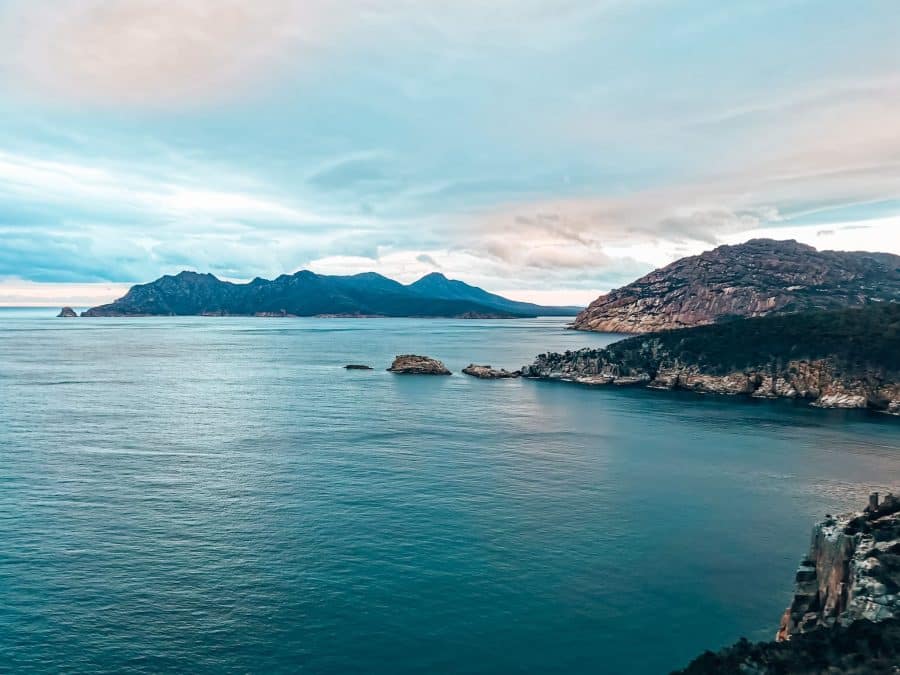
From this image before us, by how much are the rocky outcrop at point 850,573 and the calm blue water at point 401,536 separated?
6016mm

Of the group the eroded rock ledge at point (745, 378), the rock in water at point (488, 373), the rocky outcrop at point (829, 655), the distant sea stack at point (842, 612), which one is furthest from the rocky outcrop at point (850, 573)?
the rock in water at point (488, 373)

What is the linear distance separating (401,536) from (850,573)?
105 feet

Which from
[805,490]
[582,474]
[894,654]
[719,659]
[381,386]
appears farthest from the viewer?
[381,386]

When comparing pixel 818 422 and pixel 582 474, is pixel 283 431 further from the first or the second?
pixel 818 422

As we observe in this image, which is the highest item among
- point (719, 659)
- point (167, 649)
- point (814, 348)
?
point (814, 348)

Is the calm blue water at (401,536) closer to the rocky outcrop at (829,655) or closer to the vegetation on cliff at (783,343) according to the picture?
the rocky outcrop at (829,655)

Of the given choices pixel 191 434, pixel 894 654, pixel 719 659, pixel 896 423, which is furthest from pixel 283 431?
→ pixel 896 423

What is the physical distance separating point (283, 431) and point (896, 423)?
346ft

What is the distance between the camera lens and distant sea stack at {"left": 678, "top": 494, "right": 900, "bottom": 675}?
2294 cm

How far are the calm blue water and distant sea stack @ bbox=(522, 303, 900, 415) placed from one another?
25.4 metres

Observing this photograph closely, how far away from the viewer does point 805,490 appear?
215ft

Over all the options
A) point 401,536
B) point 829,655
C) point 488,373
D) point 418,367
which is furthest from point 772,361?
point 829,655

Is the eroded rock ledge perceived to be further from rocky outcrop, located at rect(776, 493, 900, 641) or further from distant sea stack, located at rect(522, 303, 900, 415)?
rocky outcrop, located at rect(776, 493, 900, 641)

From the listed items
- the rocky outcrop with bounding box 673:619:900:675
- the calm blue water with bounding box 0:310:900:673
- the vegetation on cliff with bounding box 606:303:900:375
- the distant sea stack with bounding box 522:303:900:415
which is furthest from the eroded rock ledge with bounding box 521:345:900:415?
the rocky outcrop with bounding box 673:619:900:675
